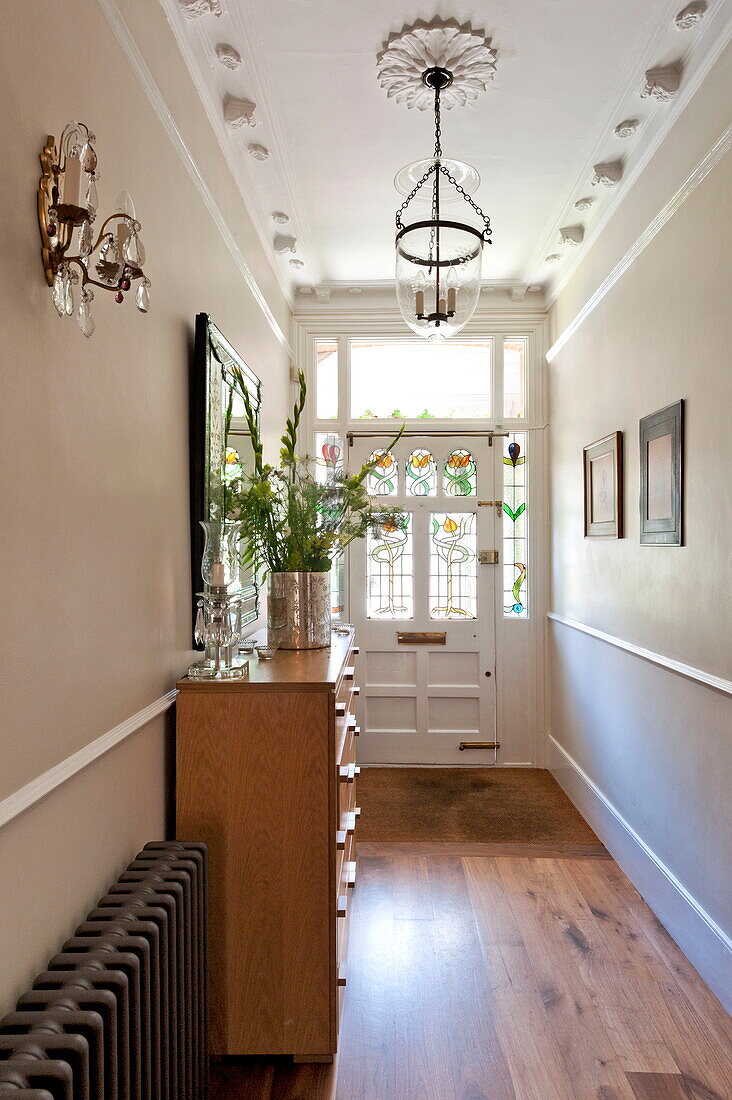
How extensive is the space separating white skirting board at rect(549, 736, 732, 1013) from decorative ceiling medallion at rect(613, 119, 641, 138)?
8.99 feet

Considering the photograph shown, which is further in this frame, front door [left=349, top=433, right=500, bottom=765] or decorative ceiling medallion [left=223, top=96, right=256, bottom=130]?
front door [left=349, top=433, right=500, bottom=765]

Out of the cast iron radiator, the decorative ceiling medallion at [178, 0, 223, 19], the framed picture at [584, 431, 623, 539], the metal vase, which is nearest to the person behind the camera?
the cast iron radiator

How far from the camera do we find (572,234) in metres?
3.97

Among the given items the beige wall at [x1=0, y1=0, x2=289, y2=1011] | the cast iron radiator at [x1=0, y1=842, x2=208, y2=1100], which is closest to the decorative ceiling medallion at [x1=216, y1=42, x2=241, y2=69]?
the beige wall at [x1=0, y1=0, x2=289, y2=1011]

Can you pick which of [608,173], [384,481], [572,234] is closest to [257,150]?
[608,173]

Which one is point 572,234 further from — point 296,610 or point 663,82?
point 296,610

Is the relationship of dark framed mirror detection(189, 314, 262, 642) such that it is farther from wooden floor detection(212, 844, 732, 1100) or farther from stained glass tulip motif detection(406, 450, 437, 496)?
stained glass tulip motif detection(406, 450, 437, 496)

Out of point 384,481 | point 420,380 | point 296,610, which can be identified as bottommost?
A: point 296,610

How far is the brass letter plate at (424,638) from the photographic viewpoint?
4961mm

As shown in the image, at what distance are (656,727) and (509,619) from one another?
2.02m

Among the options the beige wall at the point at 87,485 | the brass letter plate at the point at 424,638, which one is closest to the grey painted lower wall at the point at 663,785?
the brass letter plate at the point at 424,638

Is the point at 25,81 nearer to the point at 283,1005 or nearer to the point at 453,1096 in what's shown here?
the point at 283,1005

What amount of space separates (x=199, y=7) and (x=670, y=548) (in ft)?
7.48

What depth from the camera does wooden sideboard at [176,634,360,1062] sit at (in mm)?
1968
